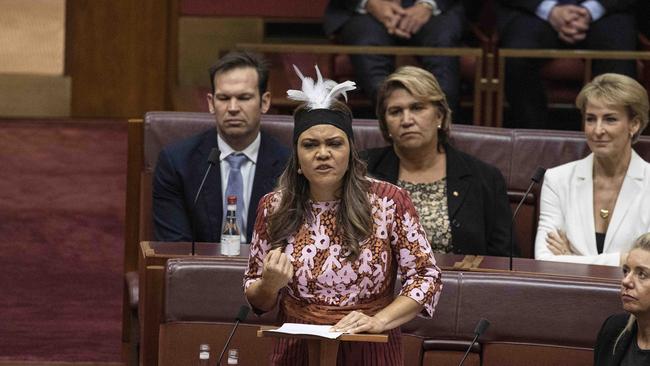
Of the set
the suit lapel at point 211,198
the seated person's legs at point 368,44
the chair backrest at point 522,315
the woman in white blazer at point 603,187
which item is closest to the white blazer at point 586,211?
the woman in white blazer at point 603,187

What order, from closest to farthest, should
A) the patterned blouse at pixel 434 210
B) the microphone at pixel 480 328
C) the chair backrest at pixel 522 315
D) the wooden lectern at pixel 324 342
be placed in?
the wooden lectern at pixel 324 342, the microphone at pixel 480 328, the chair backrest at pixel 522 315, the patterned blouse at pixel 434 210

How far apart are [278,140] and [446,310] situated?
77cm

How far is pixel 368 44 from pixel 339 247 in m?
1.73

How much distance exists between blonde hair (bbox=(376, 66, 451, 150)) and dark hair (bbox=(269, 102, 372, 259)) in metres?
0.77

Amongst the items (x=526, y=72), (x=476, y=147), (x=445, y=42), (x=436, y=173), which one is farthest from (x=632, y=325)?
(x=445, y=42)

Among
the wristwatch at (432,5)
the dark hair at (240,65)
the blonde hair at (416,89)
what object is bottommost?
the blonde hair at (416,89)

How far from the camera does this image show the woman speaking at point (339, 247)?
193 cm

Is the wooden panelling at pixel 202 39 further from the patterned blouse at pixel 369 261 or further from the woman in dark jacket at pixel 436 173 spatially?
the patterned blouse at pixel 369 261

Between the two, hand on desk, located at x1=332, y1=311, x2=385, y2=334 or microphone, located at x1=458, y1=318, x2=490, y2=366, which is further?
microphone, located at x1=458, y1=318, x2=490, y2=366

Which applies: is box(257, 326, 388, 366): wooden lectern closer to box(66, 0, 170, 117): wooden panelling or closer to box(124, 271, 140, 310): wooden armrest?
box(124, 271, 140, 310): wooden armrest

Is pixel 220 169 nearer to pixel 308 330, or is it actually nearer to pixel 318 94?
pixel 318 94

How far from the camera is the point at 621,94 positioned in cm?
280

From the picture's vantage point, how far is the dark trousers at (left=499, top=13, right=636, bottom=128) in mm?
3486

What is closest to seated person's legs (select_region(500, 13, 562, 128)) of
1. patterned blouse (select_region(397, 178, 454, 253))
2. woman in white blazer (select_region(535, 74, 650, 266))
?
woman in white blazer (select_region(535, 74, 650, 266))
